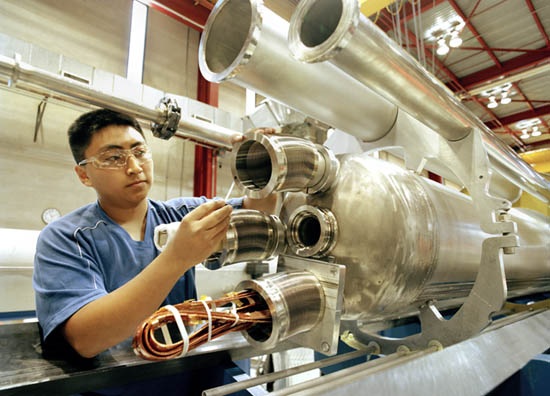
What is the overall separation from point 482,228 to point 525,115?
7.02m

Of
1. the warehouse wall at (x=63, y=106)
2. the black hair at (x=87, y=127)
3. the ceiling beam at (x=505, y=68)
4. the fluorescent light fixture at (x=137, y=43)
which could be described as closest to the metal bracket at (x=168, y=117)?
the black hair at (x=87, y=127)

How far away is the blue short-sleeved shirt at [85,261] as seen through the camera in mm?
582

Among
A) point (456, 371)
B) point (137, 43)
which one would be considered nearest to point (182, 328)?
point (456, 371)

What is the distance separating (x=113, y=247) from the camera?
0.82 metres

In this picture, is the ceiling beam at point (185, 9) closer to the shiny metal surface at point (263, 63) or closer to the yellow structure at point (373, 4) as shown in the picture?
the yellow structure at point (373, 4)

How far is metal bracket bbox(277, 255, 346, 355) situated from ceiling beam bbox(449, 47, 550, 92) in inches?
198

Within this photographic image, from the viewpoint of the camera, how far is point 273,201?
0.83 metres

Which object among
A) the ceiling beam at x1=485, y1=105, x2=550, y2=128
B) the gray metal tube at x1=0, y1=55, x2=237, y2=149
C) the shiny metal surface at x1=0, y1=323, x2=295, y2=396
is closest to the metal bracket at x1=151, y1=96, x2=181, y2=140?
the gray metal tube at x1=0, y1=55, x2=237, y2=149

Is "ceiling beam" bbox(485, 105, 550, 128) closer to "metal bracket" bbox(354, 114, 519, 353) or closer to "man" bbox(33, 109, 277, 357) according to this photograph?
"metal bracket" bbox(354, 114, 519, 353)

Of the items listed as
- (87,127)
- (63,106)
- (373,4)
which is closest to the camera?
(87,127)

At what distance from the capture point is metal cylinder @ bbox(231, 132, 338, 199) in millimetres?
496

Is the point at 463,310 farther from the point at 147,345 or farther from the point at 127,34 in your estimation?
the point at 127,34

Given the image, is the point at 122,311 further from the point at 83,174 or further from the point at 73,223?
the point at 83,174

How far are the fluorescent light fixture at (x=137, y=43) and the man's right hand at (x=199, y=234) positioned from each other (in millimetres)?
3107
